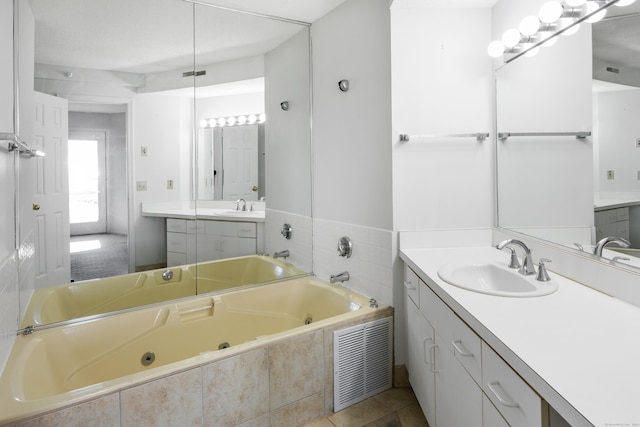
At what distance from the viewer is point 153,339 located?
7.04 feet

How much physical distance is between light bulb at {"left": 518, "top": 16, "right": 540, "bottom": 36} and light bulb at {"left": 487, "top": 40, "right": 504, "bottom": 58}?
0.50 ft

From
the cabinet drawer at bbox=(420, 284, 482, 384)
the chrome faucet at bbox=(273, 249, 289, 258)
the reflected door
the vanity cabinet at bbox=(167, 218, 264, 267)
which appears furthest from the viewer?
the chrome faucet at bbox=(273, 249, 289, 258)

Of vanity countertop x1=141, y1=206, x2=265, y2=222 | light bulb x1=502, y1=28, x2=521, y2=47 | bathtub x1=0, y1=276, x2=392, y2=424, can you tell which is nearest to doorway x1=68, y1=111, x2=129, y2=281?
vanity countertop x1=141, y1=206, x2=265, y2=222

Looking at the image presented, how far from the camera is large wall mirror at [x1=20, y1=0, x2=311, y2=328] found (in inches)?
81.5

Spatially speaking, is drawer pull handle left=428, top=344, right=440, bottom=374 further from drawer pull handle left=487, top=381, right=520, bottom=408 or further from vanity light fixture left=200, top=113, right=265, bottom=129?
vanity light fixture left=200, top=113, right=265, bottom=129

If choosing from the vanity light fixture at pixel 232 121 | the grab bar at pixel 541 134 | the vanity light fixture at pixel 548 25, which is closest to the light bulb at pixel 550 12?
the vanity light fixture at pixel 548 25

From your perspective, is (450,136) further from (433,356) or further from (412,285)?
(433,356)

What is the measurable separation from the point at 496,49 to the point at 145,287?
2.70 m

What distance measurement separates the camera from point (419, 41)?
197 centimetres

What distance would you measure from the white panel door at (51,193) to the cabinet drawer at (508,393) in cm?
239

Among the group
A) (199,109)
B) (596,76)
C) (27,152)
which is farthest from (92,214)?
(596,76)

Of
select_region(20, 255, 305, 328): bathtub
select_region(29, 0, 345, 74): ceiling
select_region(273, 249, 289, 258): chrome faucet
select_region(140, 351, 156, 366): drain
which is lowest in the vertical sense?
select_region(140, 351, 156, 366): drain

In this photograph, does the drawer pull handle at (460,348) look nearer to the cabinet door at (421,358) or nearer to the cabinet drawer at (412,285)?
the cabinet door at (421,358)

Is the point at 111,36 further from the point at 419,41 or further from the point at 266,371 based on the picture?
the point at 266,371
